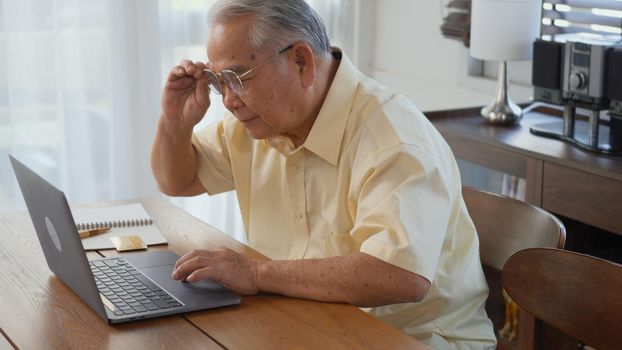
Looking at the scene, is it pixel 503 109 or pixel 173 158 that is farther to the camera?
pixel 503 109

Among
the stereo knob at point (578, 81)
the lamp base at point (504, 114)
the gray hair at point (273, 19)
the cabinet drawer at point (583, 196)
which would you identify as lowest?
the cabinet drawer at point (583, 196)

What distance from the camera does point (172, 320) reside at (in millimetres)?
1566

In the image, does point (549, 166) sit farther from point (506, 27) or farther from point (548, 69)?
point (506, 27)

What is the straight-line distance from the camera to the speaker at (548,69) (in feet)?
9.08

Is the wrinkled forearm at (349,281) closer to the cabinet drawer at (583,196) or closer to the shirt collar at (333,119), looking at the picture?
the shirt collar at (333,119)

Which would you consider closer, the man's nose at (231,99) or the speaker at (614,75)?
the man's nose at (231,99)

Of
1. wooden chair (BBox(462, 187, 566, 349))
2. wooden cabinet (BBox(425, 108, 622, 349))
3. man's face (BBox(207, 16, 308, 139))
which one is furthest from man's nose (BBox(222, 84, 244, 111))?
wooden cabinet (BBox(425, 108, 622, 349))

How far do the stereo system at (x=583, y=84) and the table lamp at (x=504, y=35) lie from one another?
0.10 metres

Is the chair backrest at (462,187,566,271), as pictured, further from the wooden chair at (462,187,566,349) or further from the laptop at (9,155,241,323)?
the laptop at (9,155,241,323)

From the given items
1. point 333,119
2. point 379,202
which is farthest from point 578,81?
point 379,202

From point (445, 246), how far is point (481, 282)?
12 cm

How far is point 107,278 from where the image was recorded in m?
1.74

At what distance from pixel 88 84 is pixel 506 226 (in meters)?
1.95

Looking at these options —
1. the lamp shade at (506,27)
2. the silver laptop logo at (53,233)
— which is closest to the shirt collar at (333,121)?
the silver laptop logo at (53,233)
